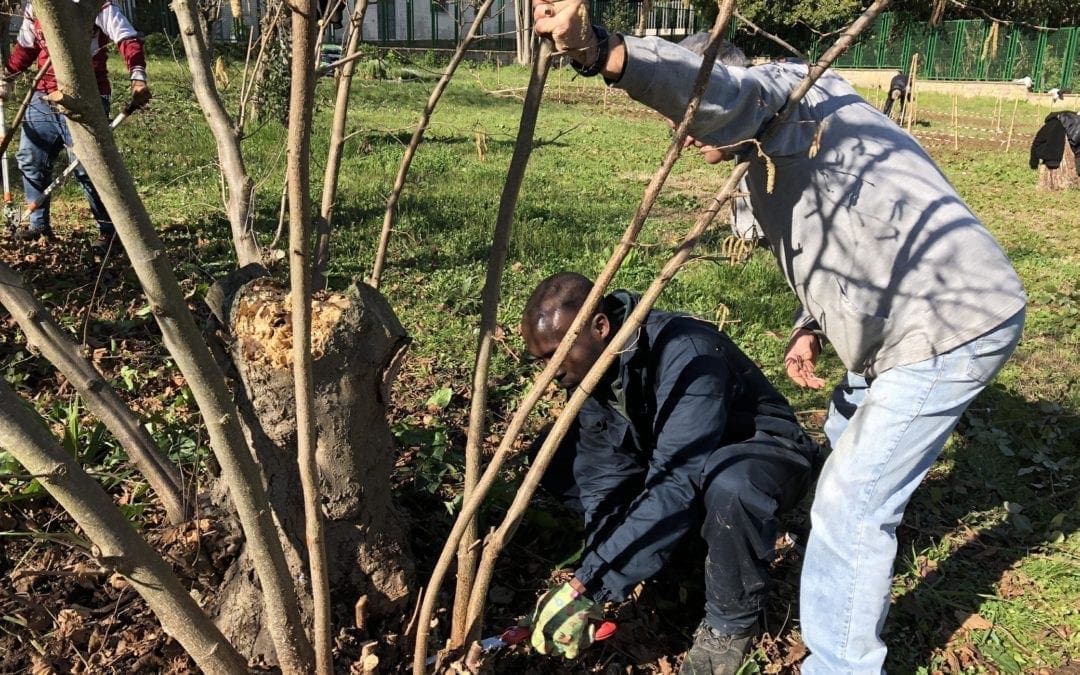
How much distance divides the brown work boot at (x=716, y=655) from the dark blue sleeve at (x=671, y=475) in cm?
26

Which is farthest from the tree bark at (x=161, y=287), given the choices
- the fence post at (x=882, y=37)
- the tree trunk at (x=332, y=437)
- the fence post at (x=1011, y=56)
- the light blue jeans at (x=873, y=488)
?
the fence post at (x=1011, y=56)

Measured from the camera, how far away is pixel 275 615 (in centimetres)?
161

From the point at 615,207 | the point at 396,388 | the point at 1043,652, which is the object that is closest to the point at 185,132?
the point at 615,207

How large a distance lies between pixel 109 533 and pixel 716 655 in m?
1.57

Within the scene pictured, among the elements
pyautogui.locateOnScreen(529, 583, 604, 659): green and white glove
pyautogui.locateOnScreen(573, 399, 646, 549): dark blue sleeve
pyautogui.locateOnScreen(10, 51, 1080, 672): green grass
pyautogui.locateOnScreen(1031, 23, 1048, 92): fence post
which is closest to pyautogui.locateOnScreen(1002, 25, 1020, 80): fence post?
pyautogui.locateOnScreen(1031, 23, 1048, 92): fence post

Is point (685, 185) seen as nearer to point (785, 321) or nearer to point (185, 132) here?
point (785, 321)

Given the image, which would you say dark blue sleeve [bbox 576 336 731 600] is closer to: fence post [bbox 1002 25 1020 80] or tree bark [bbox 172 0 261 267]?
tree bark [bbox 172 0 261 267]

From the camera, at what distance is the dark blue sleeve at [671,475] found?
212 centimetres

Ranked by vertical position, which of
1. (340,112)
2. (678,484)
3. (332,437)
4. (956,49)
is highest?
(956,49)

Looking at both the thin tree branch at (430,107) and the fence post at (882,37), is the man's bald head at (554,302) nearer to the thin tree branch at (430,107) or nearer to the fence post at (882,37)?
the thin tree branch at (430,107)

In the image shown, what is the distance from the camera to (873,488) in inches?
73.7

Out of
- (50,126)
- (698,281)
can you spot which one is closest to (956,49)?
(698,281)

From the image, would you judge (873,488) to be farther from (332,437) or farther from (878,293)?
(332,437)

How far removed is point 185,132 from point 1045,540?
8.46 metres
